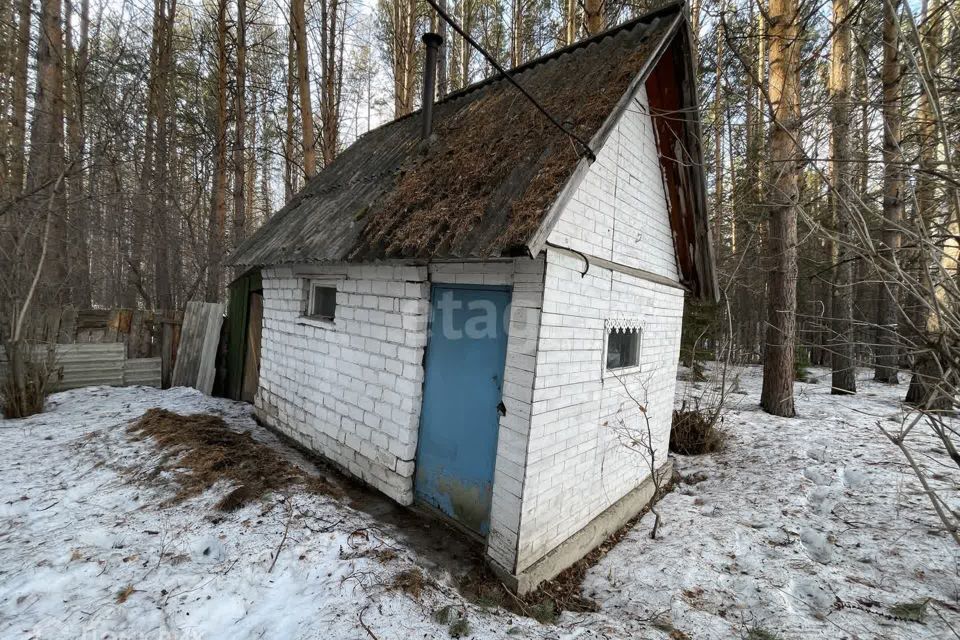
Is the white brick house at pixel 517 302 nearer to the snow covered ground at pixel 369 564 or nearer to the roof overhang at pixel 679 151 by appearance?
the roof overhang at pixel 679 151

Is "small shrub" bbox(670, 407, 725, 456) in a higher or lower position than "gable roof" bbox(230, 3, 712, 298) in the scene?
lower

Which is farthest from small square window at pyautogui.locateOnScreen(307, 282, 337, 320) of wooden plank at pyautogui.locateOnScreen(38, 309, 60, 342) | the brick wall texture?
wooden plank at pyautogui.locateOnScreen(38, 309, 60, 342)

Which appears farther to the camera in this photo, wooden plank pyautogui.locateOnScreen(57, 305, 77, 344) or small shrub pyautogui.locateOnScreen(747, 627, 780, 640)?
wooden plank pyautogui.locateOnScreen(57, 305, 77, 344)

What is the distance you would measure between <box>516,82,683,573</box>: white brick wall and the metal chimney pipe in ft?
8.11

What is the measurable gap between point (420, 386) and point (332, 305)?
6.92 ft

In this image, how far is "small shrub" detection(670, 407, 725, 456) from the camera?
680 cm

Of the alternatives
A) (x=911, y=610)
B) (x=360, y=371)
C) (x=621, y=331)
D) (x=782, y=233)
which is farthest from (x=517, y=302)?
(x=782, y=233)

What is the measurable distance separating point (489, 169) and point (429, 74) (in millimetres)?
2230

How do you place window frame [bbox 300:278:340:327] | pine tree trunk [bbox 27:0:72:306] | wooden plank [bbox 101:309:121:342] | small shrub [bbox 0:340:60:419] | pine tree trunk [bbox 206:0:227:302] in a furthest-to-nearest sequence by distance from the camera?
1. pine tree trunk [bbox 206:0:227:302]
2. pine tree trunk [bbox 27:0:72:306]
3. wooden plank [bbox 101:309:121:342]
4. small shrub [bbox 0:340:60:419]
5. window frame [bbox 300:278:340:327]

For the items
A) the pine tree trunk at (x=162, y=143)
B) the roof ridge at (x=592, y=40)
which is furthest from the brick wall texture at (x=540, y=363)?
the pine tree trunk at (x=162, y=143)

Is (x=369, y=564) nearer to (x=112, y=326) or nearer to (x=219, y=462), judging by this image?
(x=219, y=462)

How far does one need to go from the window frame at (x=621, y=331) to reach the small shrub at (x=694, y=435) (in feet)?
9.00

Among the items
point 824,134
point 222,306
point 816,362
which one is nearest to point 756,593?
point 824,134

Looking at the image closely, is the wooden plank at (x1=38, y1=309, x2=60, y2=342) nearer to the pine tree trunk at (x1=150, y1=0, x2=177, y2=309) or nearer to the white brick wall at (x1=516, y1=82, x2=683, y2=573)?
the pine tree trunk at (x1=150, y1=0, x2=177, y2=309)
